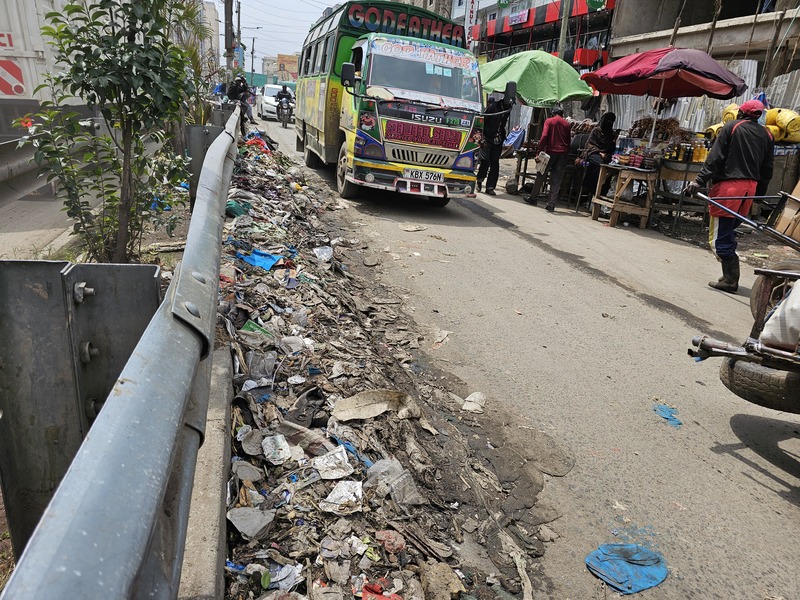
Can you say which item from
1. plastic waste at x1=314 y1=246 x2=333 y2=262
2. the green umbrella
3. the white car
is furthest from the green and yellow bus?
the white car

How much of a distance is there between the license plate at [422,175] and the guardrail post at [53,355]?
8177 mm

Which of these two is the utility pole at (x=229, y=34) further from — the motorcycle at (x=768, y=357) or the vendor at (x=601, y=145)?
the motorcycle at (x=768, y=357)

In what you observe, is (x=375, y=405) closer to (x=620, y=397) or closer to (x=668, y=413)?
(x=620, y=397)

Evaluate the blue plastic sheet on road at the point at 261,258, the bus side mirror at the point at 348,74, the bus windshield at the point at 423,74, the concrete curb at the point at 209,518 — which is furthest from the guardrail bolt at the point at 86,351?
the bus side mirror at the point at 348,74

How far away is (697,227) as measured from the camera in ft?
38.6

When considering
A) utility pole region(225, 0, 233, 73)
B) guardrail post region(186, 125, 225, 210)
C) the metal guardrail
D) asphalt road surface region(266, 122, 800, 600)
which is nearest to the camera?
the metal guardrail

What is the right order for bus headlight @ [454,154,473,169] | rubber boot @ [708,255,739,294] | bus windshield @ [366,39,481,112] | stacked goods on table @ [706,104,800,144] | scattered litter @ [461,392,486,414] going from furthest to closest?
1. stacked goods on table @ [706,104,800,144]
2. bus headlight @ [454,154,473,169]
3. bus windshield @ [366,39,481,112]
4. rubber boot @ [708,255,739,294]
5. scattered litter @ [461,392,486,414]

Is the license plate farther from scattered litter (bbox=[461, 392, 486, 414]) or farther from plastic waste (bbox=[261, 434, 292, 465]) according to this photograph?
plastic waste (bbox=[261, 434, 292, 465])

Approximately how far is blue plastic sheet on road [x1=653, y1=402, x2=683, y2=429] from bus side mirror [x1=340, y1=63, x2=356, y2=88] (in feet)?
23.6

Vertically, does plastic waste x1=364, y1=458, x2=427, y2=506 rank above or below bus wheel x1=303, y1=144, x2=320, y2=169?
below

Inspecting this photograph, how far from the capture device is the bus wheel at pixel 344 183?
10250mm

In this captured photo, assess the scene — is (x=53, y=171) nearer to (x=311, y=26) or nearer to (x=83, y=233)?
(x=83, y=233)

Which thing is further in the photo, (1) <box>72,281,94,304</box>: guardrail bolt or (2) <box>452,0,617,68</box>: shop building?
(2) <box>452,0,617,68</box>: shop building

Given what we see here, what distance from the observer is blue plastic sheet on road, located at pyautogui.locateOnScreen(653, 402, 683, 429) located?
3.96 meters
